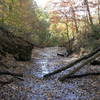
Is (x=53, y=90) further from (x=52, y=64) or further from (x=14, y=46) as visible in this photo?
(x=14, y=46)

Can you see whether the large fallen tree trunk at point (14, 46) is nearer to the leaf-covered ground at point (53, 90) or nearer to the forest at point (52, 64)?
the forest at point (52, 64)

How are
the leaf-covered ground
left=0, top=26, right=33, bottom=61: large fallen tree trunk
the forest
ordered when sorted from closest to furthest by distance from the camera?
the leaf-covered ground, the forest, left=0, top=26, right=33, bottom=61: large fallen tree trunk

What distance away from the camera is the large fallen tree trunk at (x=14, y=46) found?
1304 cm

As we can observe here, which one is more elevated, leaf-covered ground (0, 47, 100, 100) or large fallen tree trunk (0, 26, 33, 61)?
large fallen tree trunk (0, 26, 33, 61)

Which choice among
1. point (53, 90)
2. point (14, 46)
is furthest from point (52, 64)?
point (53, 90)

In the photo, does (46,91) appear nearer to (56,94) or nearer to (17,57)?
(56,94)

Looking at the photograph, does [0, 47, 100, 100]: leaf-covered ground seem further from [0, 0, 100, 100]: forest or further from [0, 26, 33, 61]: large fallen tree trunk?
[0, 26, 33, 61]: large fallen tree trunk

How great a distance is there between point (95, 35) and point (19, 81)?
12884 mm

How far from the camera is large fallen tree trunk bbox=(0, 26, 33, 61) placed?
13.0 m

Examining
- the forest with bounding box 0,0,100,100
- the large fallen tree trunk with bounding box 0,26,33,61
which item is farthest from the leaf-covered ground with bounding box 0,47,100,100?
the large fallen tree trunk with bounding box 0,26,33,61

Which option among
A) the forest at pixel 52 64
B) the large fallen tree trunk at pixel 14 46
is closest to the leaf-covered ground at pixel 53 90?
the forest at pixel 52 64

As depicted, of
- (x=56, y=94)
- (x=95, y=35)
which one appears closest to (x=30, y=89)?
(x=56, y=94)

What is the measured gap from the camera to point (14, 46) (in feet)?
45.5

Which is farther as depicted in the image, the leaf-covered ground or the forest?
the forest
